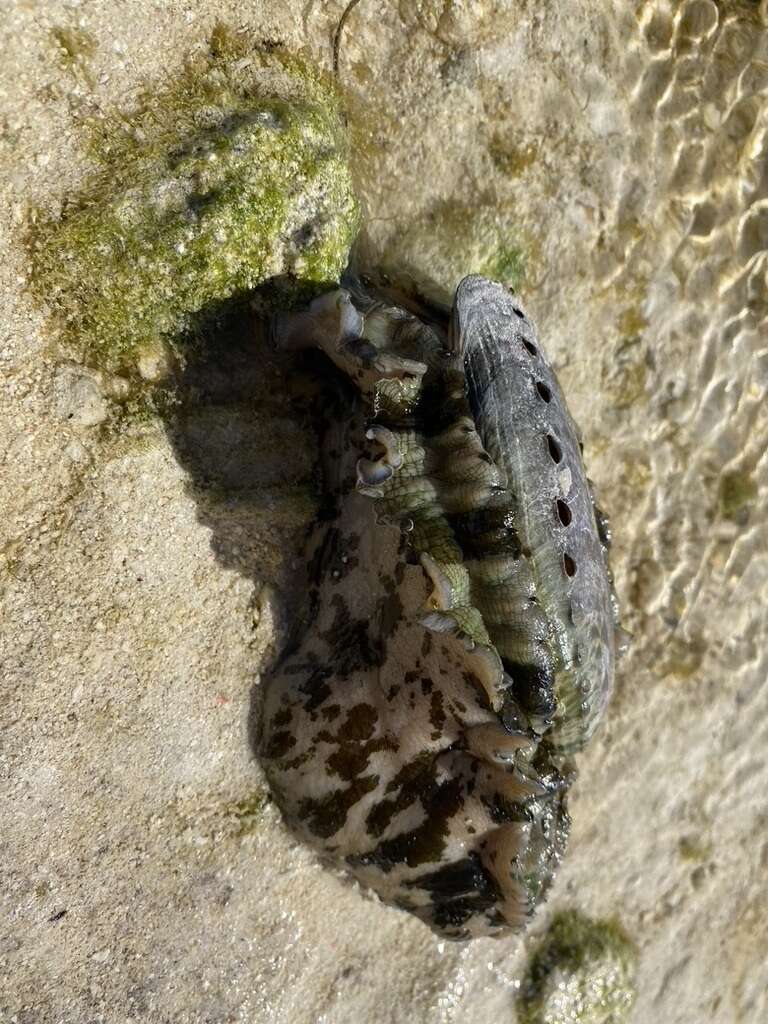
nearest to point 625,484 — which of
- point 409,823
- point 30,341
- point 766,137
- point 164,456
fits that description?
point 766,137

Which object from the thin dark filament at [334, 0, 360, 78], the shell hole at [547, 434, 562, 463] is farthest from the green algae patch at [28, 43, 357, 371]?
the shell hole at [547, 434, 562, 463]

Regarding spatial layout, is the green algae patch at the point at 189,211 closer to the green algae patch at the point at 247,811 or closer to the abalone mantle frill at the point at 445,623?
the abalone mantle frill at the point at 445,623

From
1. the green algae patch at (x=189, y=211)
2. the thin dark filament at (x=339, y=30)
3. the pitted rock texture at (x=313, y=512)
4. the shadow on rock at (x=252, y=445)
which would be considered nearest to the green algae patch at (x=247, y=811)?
the pitted rock texture at (x=313, y=512)

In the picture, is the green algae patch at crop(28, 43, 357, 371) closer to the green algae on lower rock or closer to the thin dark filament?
the thin dark filament

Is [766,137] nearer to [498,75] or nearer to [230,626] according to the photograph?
[498,75]

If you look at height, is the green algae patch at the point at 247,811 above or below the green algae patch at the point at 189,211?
below

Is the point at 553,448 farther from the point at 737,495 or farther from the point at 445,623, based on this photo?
the point at 737,495

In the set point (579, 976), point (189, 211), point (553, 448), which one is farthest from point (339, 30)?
point (579, 976)
